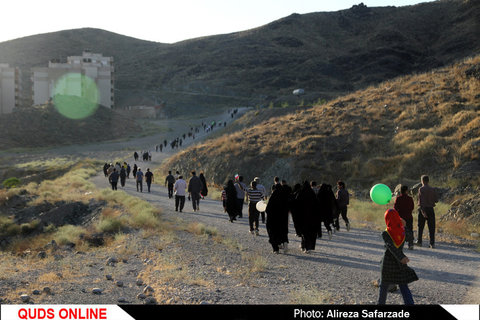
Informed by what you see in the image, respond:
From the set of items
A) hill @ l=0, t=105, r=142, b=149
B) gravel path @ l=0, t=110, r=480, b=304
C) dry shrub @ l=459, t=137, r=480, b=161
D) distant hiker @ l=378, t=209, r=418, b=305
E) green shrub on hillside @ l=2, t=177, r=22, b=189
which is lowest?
green shrub on hillside @ l=2, t=177, r=22, b=189

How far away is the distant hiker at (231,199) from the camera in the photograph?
16.7 metres

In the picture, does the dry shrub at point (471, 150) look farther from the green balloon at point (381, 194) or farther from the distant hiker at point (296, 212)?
the green balloon at point (381, 194)

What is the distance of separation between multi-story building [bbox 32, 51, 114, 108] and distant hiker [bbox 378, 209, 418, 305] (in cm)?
9487

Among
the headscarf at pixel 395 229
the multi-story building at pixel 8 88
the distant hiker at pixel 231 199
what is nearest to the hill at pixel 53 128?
the multi-story building at pixel 8 88

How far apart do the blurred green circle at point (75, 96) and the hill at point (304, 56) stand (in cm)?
2068

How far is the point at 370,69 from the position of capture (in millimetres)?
113812

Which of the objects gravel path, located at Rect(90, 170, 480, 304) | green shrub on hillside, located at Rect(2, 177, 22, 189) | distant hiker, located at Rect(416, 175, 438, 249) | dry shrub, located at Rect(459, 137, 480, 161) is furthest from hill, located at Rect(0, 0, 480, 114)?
distant hiker, located at Rect(416, 175, 438, 249)

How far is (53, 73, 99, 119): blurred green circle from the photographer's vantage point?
8569cm

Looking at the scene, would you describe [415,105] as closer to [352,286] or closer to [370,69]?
[352,286]

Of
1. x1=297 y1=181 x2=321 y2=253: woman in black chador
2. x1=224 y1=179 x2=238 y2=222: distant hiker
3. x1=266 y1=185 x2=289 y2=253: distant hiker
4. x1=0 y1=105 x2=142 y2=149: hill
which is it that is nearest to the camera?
x1=297 y1=181 x2=321 y2=253: woman in black chador

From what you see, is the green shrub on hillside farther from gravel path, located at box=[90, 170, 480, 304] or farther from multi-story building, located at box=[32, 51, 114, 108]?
multi-story building, located at box=[32, 51, 114, 108]

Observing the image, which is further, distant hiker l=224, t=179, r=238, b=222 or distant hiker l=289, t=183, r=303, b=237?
distant hiker l=224, t=179, r=238, b=222

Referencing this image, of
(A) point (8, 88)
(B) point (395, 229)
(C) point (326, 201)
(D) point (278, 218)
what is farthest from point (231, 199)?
(A) point (8, 88)

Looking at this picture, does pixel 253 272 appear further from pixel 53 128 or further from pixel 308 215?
pixel 53 128
